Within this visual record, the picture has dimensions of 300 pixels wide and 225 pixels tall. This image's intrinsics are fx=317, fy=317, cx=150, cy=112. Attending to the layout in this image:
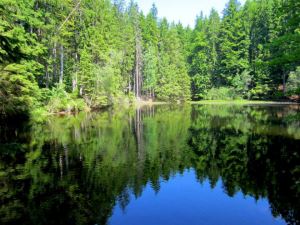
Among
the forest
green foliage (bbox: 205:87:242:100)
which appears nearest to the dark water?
the forest

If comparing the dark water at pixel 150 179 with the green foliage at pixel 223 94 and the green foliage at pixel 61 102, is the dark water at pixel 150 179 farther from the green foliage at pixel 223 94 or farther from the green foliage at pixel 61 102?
the green foliage at pixel 223 94

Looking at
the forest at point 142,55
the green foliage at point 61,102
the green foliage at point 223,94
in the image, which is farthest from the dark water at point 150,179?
the green foliage at point 223,94

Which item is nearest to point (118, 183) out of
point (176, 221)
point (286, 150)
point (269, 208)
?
point (176, 221)

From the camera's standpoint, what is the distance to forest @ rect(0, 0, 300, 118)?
1533 inches

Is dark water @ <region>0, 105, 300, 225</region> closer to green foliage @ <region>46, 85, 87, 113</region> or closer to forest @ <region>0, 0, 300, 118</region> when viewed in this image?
forest @ <region>0, 0, 300, 118</region>

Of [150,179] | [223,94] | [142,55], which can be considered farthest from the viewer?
[142,55]

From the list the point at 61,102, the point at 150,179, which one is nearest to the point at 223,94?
the point at 61,102

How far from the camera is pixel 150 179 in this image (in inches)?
521

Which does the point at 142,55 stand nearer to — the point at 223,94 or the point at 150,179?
the point at 223,94

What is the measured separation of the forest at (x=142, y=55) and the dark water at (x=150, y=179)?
10.1m

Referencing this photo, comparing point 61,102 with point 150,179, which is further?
point 61,102

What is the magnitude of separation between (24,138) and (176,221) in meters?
15.3

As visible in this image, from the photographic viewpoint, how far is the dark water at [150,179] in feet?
32.1

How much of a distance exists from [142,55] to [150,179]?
60300mm
